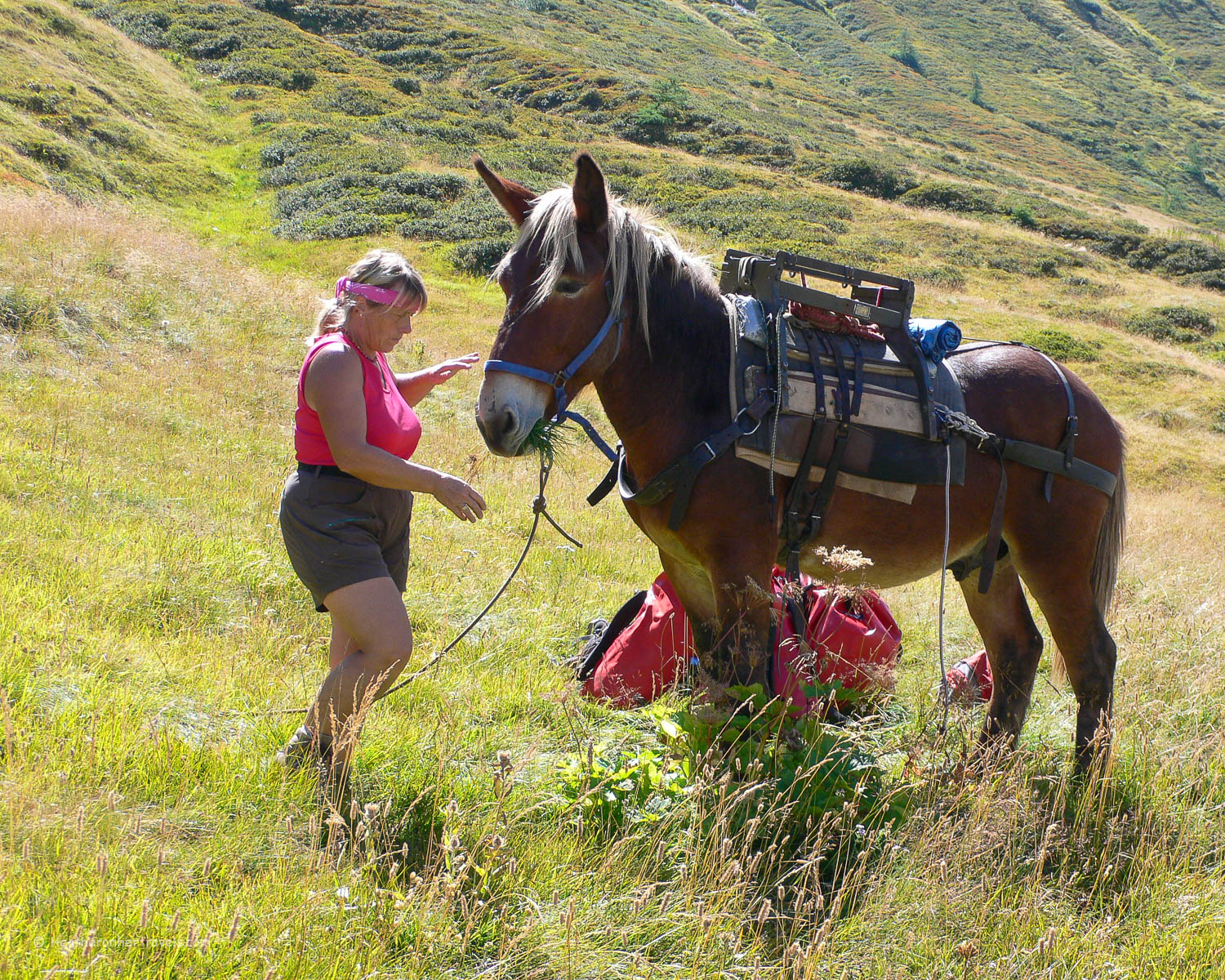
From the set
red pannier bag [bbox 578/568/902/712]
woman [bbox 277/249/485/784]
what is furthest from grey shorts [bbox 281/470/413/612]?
red pannier bag [bbox 578/568/902/712]

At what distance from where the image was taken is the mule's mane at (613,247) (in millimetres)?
2988

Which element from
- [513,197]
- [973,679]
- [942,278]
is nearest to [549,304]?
[513,197]

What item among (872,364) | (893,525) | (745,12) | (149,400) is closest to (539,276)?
(872,364)

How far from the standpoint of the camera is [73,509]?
5199 mm

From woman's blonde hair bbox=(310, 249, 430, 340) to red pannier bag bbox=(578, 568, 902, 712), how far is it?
208 centimetres

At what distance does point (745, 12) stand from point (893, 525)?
127 meters

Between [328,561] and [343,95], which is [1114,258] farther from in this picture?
[328,561]

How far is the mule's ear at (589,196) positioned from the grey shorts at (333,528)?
48.7 inches

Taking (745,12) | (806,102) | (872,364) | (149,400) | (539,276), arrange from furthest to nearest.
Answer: (745,12) → (806,102) → (149,400) → (872,364) → (539,276)

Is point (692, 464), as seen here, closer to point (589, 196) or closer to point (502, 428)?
point (502, 428)

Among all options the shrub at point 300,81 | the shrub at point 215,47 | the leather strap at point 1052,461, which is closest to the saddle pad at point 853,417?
the leather strap at point 1052,461

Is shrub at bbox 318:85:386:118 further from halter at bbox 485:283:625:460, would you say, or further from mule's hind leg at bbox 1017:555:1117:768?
mule's hind leg at bbox 1017:555:1117:768

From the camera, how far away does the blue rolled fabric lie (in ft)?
12.2

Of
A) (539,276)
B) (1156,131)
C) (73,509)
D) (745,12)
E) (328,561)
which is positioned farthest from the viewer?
(745,12)
